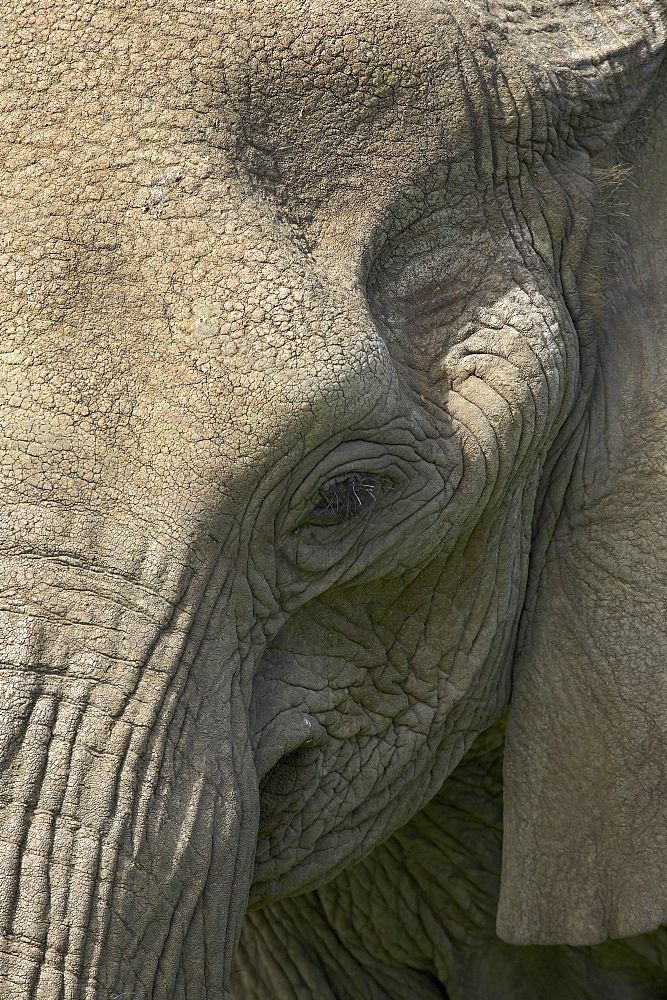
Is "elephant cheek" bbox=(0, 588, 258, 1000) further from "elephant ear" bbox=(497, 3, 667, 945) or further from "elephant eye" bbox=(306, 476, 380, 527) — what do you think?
"elephant ear" bbox=(497, 3, 667, 945)

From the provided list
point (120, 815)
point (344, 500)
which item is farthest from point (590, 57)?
point (120, 815)

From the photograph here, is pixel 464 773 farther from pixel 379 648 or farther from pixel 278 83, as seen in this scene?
pixel 278 83

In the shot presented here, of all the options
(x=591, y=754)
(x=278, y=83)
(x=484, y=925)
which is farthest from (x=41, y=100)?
(x=484, y=925)

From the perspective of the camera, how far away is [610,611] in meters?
1.94

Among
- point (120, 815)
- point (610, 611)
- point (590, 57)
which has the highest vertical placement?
point (590, 57)

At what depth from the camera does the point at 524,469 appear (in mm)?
1873

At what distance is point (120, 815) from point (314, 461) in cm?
50

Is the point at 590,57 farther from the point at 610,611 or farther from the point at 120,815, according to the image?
the point at 120,815

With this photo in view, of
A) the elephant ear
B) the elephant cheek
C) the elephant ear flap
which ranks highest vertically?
the elephant ear flap

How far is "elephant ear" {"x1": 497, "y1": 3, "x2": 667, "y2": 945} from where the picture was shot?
75.4 inches

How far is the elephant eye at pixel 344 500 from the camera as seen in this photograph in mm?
1629

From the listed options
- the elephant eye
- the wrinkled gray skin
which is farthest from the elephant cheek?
the elephant eye

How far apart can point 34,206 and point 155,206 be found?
0.50 ft

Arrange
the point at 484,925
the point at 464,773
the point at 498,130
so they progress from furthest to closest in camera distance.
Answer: the point at 484,925
the point at 464,773
the point at 498,130
